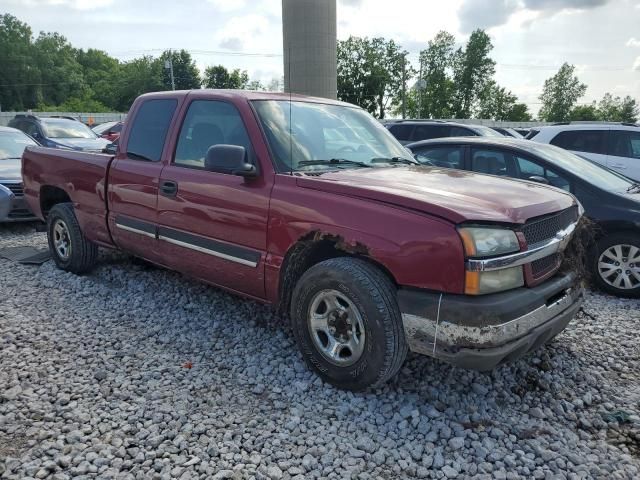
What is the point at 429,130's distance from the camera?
38.8ft

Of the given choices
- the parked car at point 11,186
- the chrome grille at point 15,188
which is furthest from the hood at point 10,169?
the chrome grille at point 15,188

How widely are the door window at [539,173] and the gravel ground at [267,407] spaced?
1762 mm

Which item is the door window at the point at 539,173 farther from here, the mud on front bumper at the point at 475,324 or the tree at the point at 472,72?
the tree at the point at 472,72

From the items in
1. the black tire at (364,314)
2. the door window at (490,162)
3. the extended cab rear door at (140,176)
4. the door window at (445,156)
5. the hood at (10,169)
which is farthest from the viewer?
the hood at (10,169)

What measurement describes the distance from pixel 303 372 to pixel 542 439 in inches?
60.1

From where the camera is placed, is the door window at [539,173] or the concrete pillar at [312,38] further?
the concrete pillar at [312,38]

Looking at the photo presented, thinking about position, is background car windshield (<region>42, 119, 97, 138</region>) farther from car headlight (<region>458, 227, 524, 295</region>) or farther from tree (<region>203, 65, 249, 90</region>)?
tree (<region>203, 65, 249, 90</region>)

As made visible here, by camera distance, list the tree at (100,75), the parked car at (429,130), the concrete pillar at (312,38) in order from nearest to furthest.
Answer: the parked car at (429,130) < the concrete pillar at (312,38) < the tree at (100,75)

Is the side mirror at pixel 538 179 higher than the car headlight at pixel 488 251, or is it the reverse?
the side mirror at pixel 538 179

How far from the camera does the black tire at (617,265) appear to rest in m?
5.13

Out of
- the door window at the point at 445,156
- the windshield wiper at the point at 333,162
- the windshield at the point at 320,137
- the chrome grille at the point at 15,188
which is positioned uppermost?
the windshield at the point at 320,137

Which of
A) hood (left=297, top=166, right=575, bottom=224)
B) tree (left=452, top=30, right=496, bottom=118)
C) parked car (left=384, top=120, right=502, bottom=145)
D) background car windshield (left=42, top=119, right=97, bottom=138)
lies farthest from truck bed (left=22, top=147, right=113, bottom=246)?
tree (left=452, top=30, right=496, bottom=118)

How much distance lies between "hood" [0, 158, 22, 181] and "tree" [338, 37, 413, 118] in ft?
179

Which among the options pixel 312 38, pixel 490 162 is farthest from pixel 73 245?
pixel 312 38
